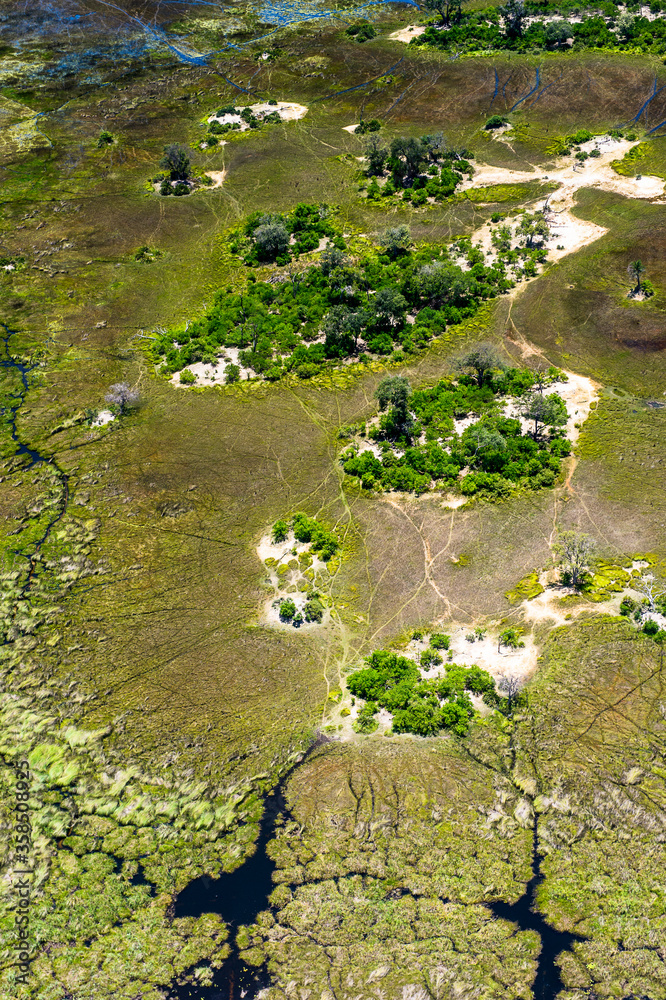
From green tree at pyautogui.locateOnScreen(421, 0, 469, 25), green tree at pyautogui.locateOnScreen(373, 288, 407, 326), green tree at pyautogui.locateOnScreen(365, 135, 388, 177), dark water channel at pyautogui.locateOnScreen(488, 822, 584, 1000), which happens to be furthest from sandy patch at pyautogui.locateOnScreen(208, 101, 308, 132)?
dark water channel at pyautogui.locateOnScreen(488, 822, 584, 1000)

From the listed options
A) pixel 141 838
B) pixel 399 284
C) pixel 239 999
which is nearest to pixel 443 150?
pixel 399 284

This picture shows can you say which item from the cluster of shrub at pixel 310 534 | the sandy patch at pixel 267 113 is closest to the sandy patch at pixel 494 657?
the cluster of shrub at pixel 310 534

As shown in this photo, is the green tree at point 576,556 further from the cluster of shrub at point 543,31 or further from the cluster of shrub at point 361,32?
the cluster of shrub at point 361,32

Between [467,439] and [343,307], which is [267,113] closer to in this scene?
[343,307]

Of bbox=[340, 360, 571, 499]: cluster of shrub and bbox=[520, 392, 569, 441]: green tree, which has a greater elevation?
→ bbox=[520, 392, 569, 441]: green tree

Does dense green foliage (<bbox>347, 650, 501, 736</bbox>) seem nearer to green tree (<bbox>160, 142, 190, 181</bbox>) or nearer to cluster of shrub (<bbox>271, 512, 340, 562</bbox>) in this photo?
cluster of shrub (<bbox>271, 512, 340, 562</bbox>)

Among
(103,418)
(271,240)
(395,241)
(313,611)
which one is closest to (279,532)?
(313,611)
